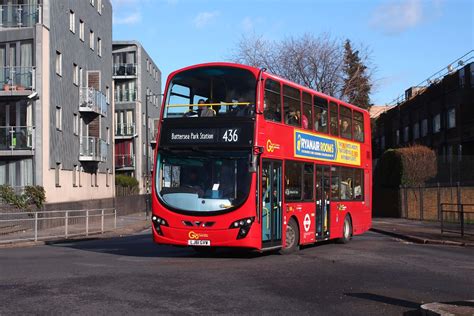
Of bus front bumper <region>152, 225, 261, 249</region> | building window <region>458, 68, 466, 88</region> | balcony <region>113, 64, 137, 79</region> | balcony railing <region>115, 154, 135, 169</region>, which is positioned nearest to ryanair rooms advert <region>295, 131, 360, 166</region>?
bus front bumper <region>152, 225, 261, 249</region>

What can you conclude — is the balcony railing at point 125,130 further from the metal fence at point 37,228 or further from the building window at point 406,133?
the metal fence at point 37,228

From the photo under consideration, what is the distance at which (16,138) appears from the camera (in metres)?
30.2

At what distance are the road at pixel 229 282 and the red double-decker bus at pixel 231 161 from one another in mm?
772

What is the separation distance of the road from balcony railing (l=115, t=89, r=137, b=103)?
4557cm

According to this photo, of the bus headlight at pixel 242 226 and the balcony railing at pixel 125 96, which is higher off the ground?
the balcony railing at pixel 125 96

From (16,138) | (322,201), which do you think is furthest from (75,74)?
(322,201)

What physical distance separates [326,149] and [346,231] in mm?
3539

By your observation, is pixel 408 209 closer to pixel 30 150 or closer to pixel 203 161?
pixel 30 150

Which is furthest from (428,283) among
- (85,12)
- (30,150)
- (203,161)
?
(85,12)

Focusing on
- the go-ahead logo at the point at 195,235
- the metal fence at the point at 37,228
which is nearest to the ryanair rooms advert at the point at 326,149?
the go-ahead logo at the point at 195,235

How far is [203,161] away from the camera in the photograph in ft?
45.6

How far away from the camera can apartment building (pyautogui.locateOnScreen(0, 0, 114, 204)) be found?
3059 centimetres

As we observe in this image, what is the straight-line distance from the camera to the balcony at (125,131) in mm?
59062

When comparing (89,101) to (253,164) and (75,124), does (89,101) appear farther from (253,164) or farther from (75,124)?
(253,164)
